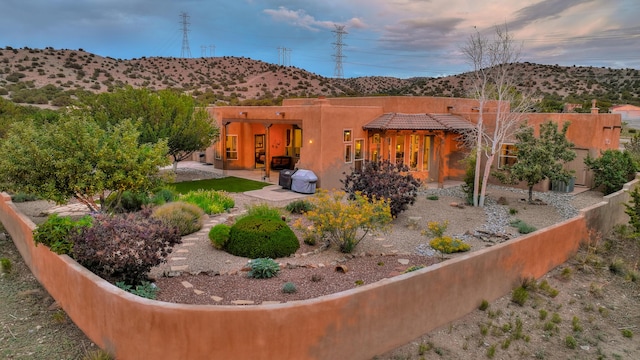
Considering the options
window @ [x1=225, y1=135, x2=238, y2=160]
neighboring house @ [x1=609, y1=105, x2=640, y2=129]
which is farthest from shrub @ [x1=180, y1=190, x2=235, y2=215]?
neighboring house @ [x1=609, y1=105, x2=640, y2=129]

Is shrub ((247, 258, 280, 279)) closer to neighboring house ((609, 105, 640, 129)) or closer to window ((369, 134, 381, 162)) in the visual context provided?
window ((369, 134, 381, 162))

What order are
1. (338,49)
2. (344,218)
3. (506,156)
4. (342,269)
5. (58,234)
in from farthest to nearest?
(338,49), (506,156), (344,218), (342,269), (58,234)

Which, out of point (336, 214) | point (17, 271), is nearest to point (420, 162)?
point (336, 214)

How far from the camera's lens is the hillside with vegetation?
4397 cm

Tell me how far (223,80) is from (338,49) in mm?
17989

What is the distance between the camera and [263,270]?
908 centimetres

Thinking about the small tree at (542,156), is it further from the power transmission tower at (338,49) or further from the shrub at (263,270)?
the power transmission tower at (338,49)

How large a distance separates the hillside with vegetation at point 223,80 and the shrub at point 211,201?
25.6 m

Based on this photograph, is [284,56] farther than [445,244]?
Yes

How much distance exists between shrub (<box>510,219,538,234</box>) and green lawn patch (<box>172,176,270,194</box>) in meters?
10.9

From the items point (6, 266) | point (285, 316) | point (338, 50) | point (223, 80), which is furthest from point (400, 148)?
point (223, 80)

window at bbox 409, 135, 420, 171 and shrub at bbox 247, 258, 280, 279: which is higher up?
window at bbox 409, 135, 420, 171

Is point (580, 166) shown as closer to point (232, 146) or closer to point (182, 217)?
point (232, 146)

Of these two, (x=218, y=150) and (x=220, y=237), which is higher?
(x=218, y=150)
